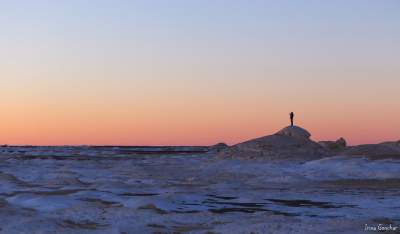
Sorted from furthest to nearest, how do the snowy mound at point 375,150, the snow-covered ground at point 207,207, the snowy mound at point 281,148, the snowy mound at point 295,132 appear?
the snowy mound at point 295,132 < the snowy mound at point 281,148 < the snowy mound at point 375,150 < the snow-covered ground at point 207,207

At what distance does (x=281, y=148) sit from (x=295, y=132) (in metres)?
4.08

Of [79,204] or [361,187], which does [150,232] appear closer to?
[79,204]

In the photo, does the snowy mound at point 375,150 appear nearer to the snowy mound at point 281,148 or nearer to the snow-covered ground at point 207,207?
the snowy mound at point 281,148

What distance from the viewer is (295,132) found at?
41688mm

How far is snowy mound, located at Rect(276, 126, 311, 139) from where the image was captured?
41.7 metres

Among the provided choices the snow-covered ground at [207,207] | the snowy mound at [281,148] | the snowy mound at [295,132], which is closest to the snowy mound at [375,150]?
the snowy mound at [281,148]

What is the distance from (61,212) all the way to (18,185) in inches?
288

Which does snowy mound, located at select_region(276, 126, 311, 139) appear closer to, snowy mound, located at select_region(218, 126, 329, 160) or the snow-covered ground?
snowy mound, located at select_region(218, 126, 329, 160)

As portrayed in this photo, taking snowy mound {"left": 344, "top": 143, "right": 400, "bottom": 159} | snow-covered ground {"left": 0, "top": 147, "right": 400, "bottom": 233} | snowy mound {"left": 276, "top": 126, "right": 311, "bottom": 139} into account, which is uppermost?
snowy mound {"left": 276, "top": 126, "right": 311, "bottom": 139}

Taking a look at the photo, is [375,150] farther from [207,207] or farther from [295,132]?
[207,207]

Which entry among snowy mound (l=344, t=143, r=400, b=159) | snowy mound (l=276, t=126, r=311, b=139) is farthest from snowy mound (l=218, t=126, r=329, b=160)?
snowy mound (l=344, t=143, r=400, b=159)

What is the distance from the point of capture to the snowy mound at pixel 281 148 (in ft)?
120

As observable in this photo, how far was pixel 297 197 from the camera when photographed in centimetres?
1393

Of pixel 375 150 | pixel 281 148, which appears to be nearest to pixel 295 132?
pixel 281 148
